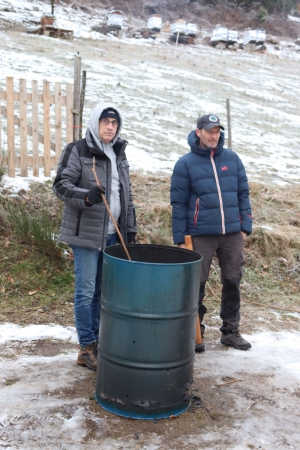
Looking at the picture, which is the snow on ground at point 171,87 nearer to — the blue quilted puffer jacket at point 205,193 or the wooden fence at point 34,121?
the wooden fence at point 34,121

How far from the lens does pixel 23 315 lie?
4.83 metres

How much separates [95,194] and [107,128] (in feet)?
1.69

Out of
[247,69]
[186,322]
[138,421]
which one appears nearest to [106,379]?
[138,421]

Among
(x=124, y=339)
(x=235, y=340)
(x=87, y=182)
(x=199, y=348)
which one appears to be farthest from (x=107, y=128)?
(x=235, y=340)

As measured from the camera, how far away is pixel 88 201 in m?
3.47

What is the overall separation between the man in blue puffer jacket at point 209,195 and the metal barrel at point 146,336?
0.94 m

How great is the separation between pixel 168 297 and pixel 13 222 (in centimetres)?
321

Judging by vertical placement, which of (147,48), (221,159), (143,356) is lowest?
(143,356)

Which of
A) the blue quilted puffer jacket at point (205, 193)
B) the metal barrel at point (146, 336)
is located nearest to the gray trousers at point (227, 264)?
the blue quilted puffer jacket at point (205, 193)

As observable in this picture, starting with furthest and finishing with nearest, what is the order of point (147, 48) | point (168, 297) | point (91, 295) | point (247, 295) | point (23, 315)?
point (147, 48) < point (247, 295) < point (23, 315) < point (91, 295) < point (168, 297)

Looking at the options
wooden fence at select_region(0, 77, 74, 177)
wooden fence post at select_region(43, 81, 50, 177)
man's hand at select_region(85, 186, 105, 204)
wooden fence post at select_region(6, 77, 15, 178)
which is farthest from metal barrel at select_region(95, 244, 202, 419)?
wooden fence post at select_region(43, 81, 50, 177)

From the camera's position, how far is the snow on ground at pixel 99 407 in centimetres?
296

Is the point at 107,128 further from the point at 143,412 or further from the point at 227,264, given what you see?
the point at 143,412

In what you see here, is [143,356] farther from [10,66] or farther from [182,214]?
[10,66]
